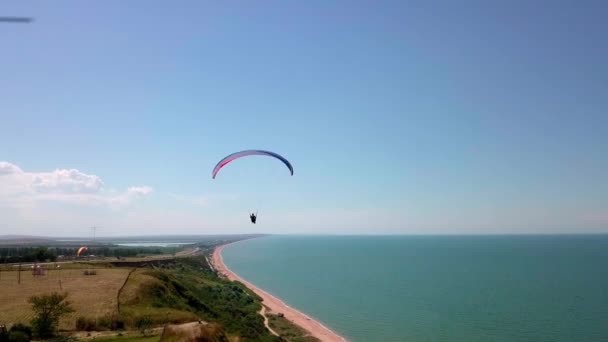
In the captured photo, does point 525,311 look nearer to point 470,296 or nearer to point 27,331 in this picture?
point 470,296

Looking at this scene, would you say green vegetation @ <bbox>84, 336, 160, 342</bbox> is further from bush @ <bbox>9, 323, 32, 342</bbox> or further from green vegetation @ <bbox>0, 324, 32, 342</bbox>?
bush @ <bbox>9, 323, 32, 342</bbox>

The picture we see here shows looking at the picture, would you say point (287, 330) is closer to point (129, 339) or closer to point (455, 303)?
point (129, 339)

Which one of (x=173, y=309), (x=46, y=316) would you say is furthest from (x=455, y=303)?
(x=46, y=316)

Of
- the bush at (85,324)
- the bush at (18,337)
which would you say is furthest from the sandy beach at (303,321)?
the bush at (18,337)

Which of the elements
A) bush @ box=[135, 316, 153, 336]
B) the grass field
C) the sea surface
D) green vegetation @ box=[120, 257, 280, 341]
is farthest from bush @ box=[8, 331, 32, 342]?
the sea surface

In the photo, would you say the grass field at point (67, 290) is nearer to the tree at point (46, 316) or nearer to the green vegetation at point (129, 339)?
the tree at point (46, 316)

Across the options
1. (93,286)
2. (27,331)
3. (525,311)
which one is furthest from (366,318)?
(27,331)
